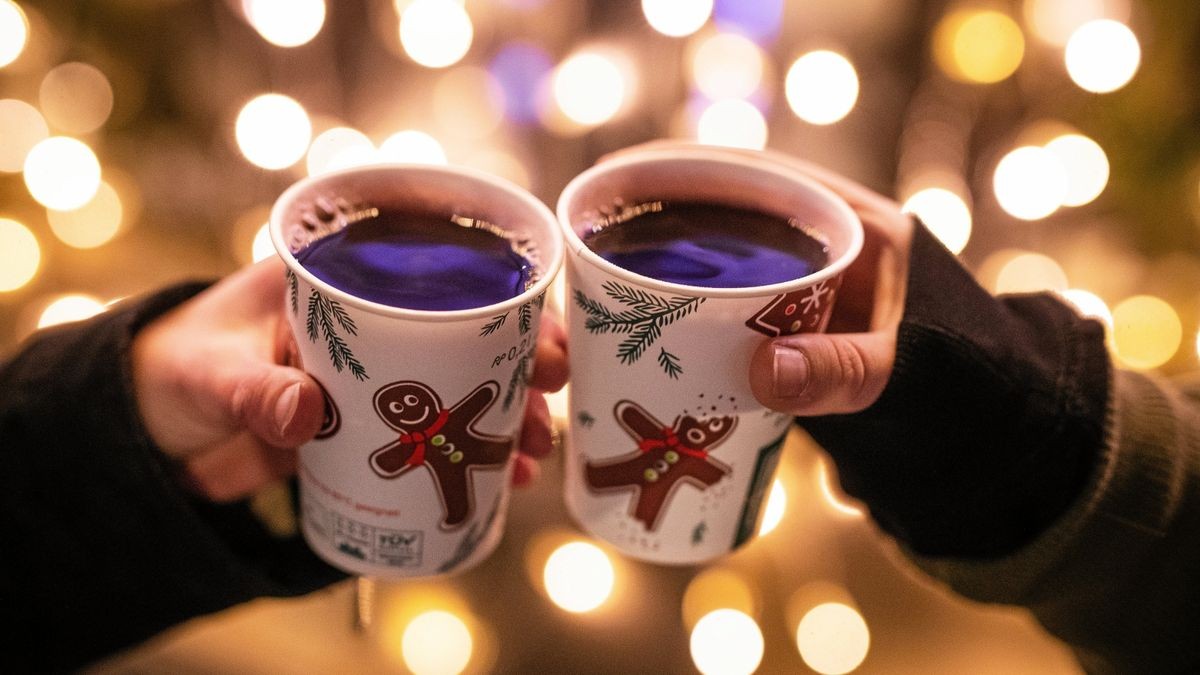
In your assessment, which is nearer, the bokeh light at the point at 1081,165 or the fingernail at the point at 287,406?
the fingernail at the point at 287,406

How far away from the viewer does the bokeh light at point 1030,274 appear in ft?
6.28

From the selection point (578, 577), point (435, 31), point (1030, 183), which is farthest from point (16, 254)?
point (1030, 183)

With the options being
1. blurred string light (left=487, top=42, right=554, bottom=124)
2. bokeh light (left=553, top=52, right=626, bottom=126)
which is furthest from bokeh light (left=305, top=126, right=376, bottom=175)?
bokeh light (left=553, top=52, right=626, bottom=126)

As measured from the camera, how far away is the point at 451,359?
→ 0.75m

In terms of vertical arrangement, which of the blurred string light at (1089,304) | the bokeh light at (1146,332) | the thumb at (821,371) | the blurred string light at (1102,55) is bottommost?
the bokeh light at (1146,332)

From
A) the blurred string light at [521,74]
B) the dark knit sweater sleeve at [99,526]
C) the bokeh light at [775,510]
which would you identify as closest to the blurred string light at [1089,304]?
the bokeh light at [775,510]

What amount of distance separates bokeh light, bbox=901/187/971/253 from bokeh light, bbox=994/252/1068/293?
98mm

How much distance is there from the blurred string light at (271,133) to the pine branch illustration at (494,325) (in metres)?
1.37

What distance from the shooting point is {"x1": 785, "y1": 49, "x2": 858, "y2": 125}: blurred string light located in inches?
76.5

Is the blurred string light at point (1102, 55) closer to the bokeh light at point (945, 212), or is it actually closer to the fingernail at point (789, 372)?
the bokeh light at point (945, 212)

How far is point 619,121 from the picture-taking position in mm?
2023

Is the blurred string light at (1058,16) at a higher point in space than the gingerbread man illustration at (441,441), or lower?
higher

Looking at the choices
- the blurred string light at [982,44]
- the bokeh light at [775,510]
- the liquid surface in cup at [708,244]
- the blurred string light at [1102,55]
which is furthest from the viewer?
the blurred string light at [982,44]

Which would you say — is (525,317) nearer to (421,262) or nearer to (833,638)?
(421,262)
